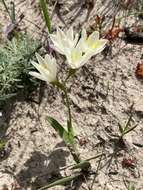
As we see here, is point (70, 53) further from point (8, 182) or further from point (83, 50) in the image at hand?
point (8, 182)

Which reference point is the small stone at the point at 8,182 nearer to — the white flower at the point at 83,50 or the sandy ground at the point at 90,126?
the sandy ground at the point at 90,126

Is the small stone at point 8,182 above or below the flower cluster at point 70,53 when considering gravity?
below

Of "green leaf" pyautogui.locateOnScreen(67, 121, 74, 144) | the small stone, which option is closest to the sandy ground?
the small stone

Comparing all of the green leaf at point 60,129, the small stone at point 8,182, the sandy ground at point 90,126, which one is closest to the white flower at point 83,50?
the green leaf at point 60,129

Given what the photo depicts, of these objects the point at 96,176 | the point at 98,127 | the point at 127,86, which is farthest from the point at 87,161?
the point at 127,86

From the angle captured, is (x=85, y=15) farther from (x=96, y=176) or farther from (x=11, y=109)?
(x=96, y=176)
